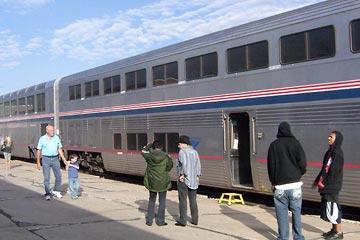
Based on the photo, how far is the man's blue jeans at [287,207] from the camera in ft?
20.6

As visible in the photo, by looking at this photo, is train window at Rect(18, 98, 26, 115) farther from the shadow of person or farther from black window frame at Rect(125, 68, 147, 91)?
the shadow of person

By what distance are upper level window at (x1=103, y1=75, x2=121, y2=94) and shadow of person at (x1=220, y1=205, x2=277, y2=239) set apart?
21.4 ft

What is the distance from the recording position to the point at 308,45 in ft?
29.5

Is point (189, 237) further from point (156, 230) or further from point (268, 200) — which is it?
point (268, 200)

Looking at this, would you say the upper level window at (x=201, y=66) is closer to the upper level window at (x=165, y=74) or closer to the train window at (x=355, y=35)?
the upper level window at (x=165, y=74)

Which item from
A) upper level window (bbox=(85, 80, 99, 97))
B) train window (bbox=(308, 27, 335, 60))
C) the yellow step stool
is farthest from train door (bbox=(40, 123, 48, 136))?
train window (bbox=(308, 27, 335, 60))

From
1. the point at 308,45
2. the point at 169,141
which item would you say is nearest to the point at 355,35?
the point at 308,45

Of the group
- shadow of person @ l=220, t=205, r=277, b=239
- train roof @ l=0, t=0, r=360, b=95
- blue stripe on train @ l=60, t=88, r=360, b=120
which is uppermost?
train roof @ l=0, t=0, r=360, b=95

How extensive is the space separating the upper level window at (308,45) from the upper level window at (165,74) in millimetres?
3747

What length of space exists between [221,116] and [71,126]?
962 centimetres

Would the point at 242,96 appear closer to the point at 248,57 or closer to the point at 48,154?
the point at 248,57

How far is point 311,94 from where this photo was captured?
8.88 metres

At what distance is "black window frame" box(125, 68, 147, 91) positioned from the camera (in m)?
14.0

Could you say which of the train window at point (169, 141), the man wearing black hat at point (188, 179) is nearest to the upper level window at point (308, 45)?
the man wearing black hat at point (188, 179)
